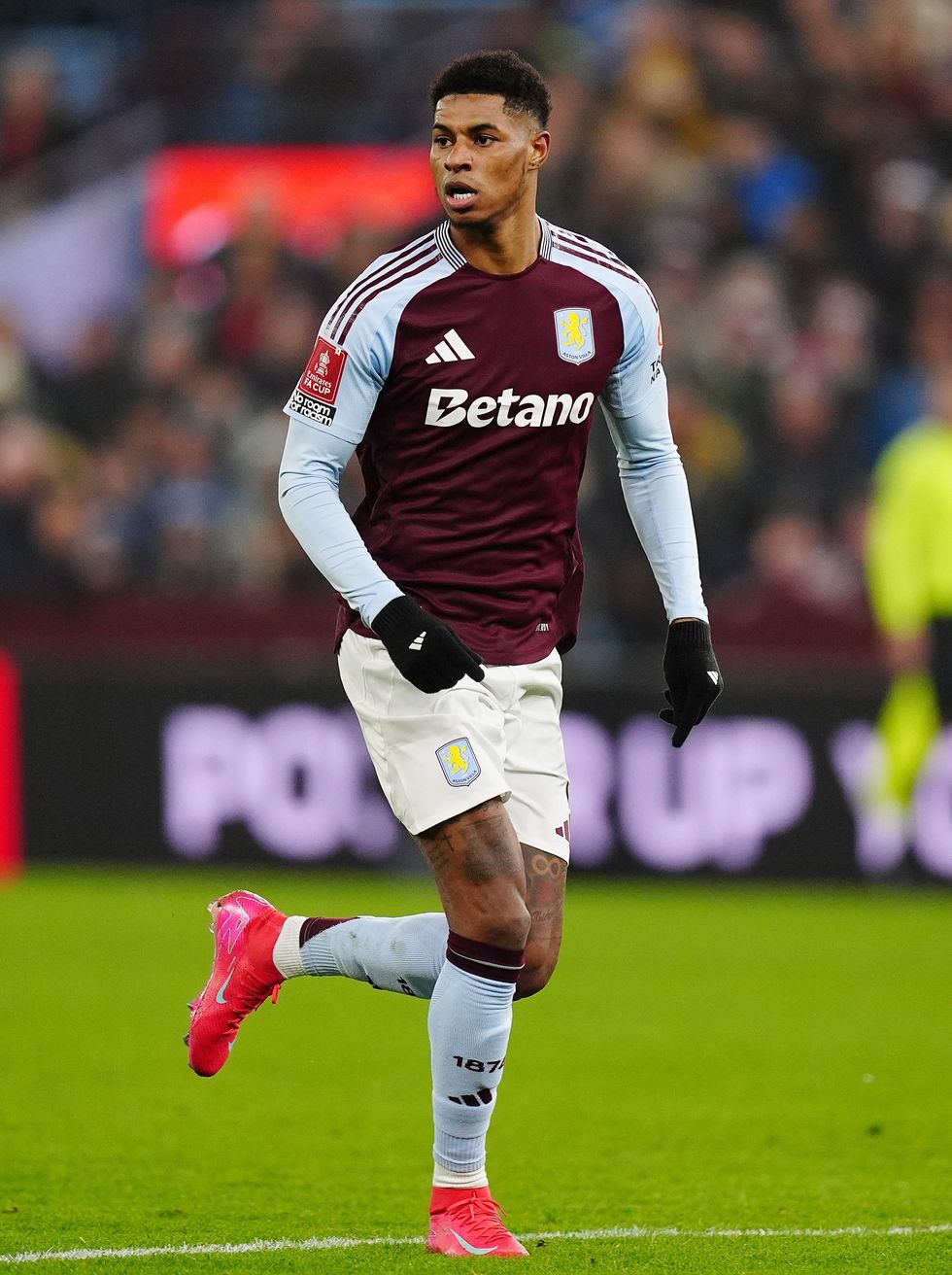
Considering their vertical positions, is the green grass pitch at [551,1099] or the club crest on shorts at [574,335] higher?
the club crest on shorts at [574,335]

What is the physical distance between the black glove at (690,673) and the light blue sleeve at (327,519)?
2.16 feet

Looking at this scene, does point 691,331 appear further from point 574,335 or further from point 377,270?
point 377,270

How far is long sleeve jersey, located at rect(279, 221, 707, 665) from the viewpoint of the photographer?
4398 millimetres

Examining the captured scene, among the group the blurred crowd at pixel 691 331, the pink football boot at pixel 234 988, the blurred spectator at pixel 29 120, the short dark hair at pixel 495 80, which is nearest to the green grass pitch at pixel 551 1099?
the pink football boot at pixel 234 988

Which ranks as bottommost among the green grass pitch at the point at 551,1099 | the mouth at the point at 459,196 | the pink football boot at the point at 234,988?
the green grass pitch at the point at 551,1099

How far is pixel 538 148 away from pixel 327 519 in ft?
2.89

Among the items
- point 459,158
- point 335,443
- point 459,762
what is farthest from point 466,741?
point 459,158

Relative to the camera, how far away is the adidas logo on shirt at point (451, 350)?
4.44m

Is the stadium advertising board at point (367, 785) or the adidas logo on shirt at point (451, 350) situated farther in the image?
the stadium advertising board at point (367, 785)

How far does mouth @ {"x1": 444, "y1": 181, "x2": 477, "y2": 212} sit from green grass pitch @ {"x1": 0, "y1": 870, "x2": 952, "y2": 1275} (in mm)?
2029

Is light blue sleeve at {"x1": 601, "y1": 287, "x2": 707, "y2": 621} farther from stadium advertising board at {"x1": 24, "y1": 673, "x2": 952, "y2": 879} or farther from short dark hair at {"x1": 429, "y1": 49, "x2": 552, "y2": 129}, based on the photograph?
stadium advertising board at {"x1": 24, "y1": 673, "x2": 952, "y2": 879}

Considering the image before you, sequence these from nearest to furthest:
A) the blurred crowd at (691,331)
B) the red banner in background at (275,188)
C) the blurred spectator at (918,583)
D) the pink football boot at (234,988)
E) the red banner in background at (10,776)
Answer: the pink football boot at (234,988) < the blurred spectator at (918,583) < the red banner in background at (10,776) < the blurred crowd at (691,331) < the red banner in background at (275,188)

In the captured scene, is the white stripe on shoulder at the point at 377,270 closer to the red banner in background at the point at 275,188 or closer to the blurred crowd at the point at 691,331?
the blurred crowd at the point at 691,331

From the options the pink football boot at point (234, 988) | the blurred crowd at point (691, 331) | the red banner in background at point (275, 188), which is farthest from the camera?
the red banner in background at point (275, 188)
